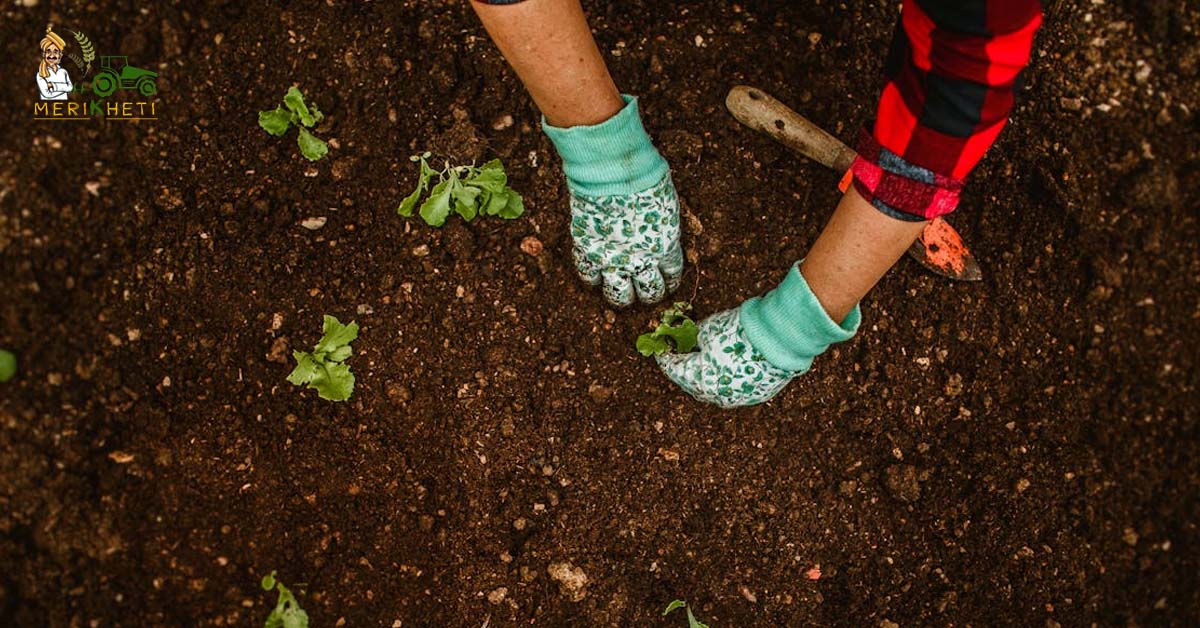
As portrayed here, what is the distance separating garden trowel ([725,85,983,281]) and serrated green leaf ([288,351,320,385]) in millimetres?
1148

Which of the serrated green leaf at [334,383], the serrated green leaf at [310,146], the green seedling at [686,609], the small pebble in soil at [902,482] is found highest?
the serrated green leaf at [310,146]

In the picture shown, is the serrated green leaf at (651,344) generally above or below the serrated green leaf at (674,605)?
above

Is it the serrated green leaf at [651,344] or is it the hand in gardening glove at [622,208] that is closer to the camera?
the hand in gardening glove at [622,208]

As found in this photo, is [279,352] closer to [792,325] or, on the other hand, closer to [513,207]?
[513,207]

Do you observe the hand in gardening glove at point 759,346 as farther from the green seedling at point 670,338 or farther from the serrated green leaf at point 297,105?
the serrated green leaf at point 297,105

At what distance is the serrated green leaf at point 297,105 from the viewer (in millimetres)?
1854

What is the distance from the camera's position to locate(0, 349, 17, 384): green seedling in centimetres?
168

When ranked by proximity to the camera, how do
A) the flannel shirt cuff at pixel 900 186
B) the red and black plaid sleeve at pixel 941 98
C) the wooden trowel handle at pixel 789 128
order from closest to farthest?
the red and black plaid sleeve at pixel 941 98, the flannel shirt cuff at pixel 900 186, the wooden trowel handle at pixel 789 128

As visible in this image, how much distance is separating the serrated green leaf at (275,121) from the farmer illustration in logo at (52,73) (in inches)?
16.3

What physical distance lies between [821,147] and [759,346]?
0.55 meters

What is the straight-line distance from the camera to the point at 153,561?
1719 mm

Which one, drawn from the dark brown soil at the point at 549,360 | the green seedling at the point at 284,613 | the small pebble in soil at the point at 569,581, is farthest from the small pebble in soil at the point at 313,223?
the small pebble in soil at the point at 569,581

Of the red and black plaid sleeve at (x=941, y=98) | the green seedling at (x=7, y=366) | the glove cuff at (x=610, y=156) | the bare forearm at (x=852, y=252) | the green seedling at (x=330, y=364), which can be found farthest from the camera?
the green seedling at (x=330, y=364)

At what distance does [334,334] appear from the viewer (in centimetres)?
181
